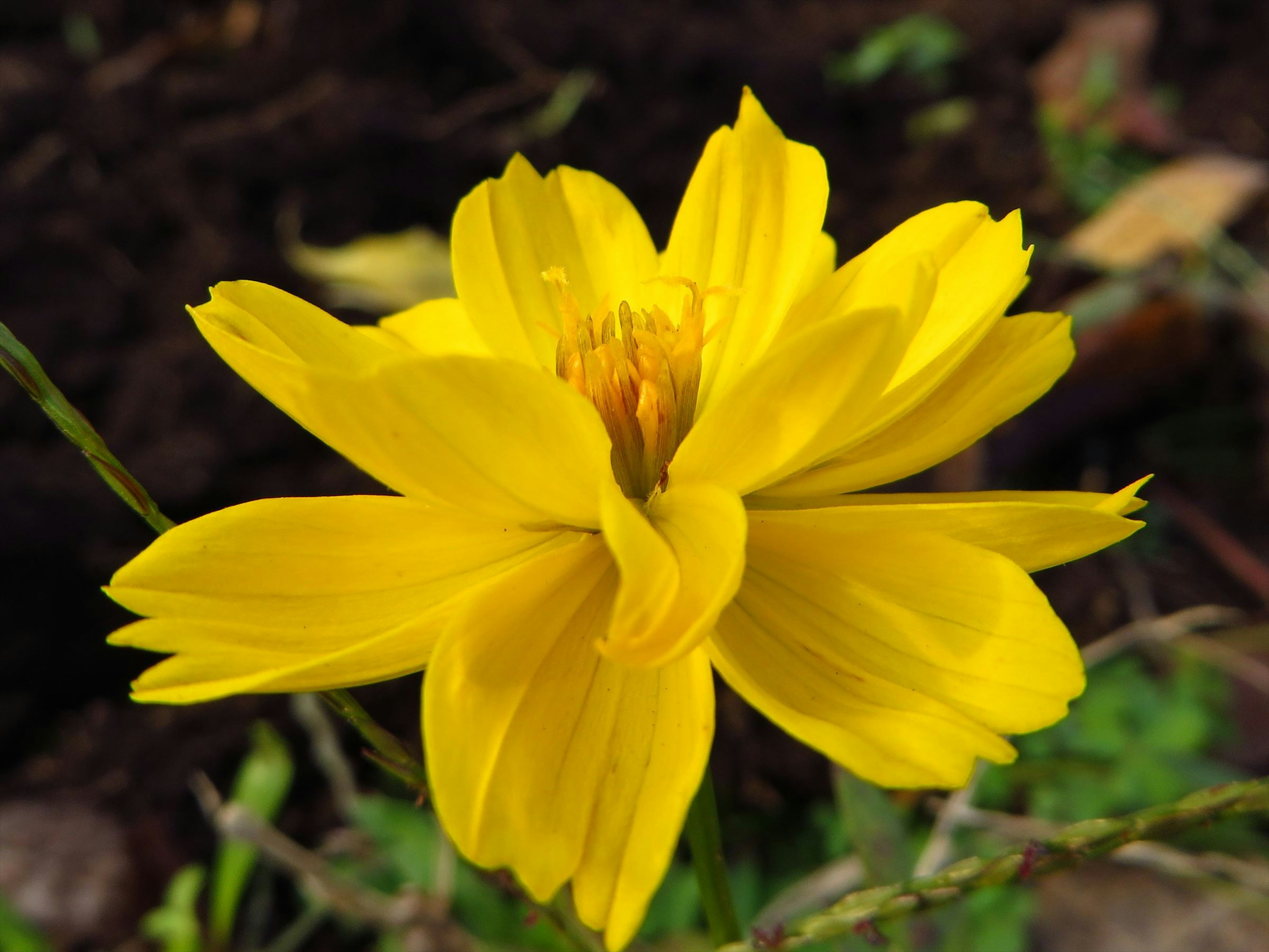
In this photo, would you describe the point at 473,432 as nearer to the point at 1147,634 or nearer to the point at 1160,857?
the point at 1160,857

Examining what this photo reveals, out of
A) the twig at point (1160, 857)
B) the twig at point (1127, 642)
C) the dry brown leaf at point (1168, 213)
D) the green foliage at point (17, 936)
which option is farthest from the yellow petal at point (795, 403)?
the dry brown leaf at point (1168, 213)

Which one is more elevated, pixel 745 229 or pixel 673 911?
pixel 745 229

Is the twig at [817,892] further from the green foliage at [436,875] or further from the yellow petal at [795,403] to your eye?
the yellow petal at [795,403]

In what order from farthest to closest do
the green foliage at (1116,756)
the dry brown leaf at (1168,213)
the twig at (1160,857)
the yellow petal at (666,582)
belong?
the dry brown leaf at (1168,213), the green foliage at (1116,756), the twig at (1160,857), the yellow petal at (666,582)

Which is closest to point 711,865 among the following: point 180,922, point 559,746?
point 559,746

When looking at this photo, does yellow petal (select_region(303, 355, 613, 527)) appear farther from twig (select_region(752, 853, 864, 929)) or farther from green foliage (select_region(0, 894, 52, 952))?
green foliage (select_region(0, 894, 52, 952))

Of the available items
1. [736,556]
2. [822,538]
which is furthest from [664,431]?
[736,556]

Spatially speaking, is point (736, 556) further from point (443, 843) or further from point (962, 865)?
point (443, 843)
